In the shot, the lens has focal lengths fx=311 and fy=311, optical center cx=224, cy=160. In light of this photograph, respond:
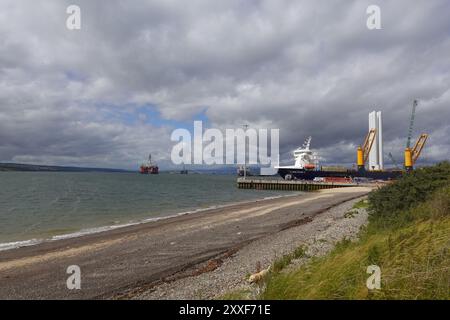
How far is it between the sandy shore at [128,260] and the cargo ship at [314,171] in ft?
252

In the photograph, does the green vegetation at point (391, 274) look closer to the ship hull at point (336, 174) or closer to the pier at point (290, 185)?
the pier at point (290, 185)

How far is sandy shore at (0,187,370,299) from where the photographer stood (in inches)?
361

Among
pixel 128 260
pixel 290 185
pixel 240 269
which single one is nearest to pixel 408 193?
pixel 240 269

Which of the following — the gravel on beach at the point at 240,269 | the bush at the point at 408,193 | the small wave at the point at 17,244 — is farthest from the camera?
the small wave at the point at 17,244

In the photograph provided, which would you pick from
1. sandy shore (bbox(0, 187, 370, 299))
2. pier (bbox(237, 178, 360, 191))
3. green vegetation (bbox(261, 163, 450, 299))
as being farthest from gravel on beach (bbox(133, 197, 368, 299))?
pier (bbox(237, 178, 360, 191))

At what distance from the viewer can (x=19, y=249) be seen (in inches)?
630

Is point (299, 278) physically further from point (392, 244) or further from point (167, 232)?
point (167, 232)

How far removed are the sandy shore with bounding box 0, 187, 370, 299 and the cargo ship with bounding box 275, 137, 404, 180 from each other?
76770mm

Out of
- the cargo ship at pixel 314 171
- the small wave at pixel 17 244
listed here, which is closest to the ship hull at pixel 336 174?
the cargo ship at pixel 314 171

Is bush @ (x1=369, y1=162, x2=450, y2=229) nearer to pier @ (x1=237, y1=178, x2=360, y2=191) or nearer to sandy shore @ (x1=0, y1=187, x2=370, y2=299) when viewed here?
sandy shore @ (x1=0, y1=187, x2=370, y2=299)

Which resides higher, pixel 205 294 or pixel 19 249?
pixel 205 294

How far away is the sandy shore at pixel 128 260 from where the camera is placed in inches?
361
